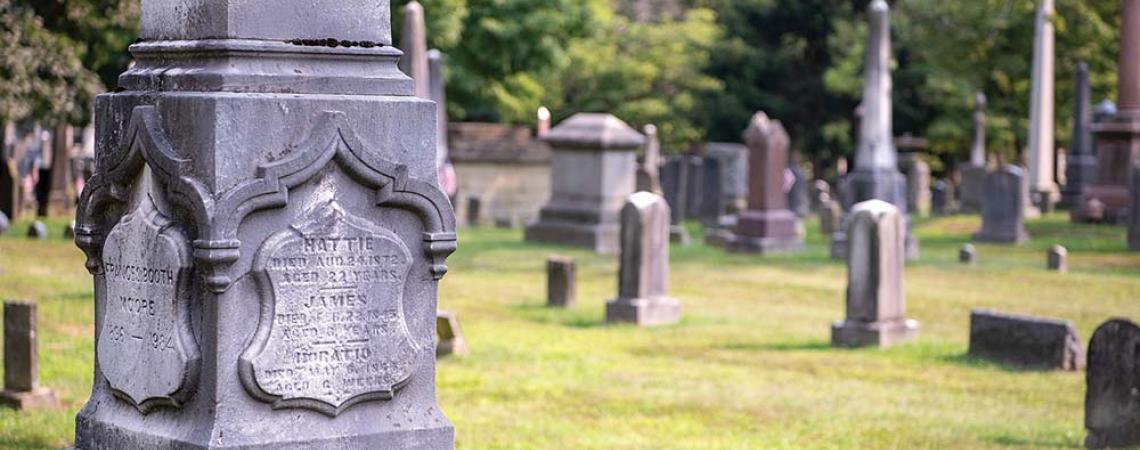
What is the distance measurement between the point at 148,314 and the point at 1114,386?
536 cm

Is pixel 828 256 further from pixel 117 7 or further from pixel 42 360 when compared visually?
pixel 42 360

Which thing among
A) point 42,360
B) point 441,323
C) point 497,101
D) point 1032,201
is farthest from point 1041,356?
point 497,101

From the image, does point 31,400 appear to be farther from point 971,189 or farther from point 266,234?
point 971,189

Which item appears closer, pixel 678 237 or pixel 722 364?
pixel 722 364

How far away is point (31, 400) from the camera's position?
413 inches

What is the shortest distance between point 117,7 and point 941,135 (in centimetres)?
3081

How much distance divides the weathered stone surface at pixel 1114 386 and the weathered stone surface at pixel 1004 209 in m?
16.5

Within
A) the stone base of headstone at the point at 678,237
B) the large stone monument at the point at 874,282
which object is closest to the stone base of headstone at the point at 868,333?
the large stone monument at the point at 874,282

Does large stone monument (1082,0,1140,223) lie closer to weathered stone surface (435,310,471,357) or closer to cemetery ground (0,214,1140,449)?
cemetery ground (0,214,1140,449)

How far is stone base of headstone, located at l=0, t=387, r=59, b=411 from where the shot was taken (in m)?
10.5

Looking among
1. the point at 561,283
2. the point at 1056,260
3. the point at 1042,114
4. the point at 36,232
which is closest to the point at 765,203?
the point at 1056,260

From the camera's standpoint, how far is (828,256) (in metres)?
25.1

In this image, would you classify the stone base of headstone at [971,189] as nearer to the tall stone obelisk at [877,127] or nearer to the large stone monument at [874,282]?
the tall stone obelisk at [877,127]

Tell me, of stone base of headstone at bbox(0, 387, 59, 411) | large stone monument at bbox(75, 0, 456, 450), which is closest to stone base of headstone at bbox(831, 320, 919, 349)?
stone base of headstone at bbox(0, 387, 59, 411)
